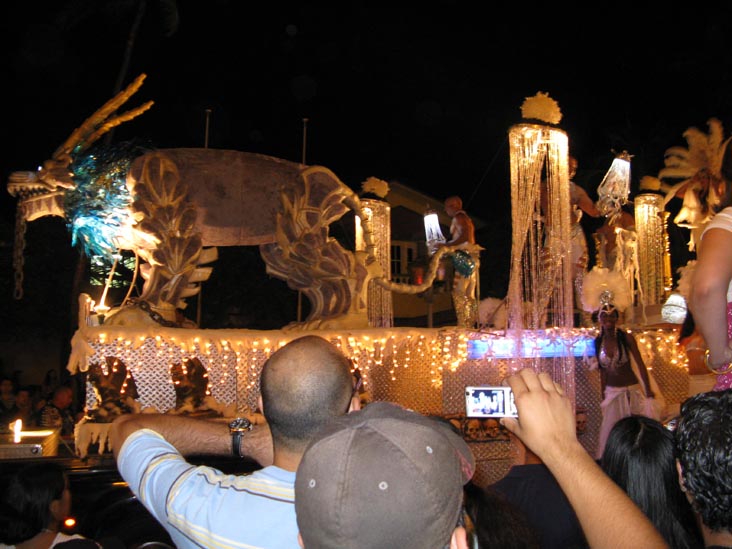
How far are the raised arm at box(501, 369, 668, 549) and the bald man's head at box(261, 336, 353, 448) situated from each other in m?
0.59

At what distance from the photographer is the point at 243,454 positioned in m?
2.11

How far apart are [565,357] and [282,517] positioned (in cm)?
745

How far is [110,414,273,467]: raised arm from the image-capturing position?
1.99 metres

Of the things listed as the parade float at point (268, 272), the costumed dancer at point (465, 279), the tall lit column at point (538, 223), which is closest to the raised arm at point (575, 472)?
the parade float at point (268, 272)

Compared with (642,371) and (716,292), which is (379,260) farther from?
(716,292)

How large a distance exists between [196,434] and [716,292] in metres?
1.71

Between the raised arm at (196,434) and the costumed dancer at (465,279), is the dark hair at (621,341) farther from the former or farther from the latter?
the raised arm at (196,434)

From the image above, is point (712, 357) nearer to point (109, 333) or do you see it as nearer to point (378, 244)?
point (109, 333)

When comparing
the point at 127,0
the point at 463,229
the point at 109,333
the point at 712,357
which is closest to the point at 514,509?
the point at 712,357

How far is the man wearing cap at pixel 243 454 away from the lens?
1.63 meters

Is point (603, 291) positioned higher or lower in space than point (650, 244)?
lower

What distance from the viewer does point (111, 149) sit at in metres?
7.06

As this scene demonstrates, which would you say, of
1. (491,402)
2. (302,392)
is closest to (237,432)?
(302,392)

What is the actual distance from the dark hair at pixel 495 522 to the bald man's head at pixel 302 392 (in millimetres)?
426
